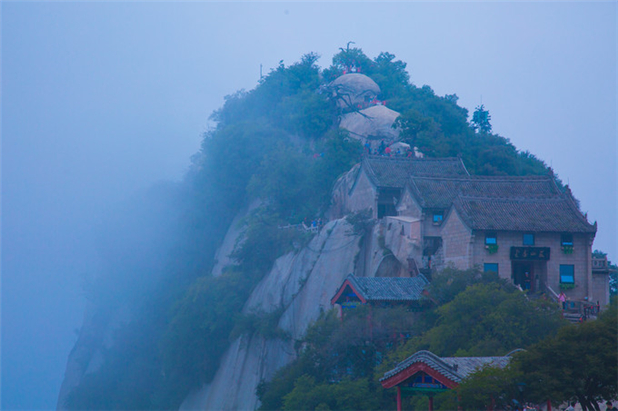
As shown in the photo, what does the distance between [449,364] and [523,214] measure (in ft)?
53.7

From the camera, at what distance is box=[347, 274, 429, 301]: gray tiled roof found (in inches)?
1172

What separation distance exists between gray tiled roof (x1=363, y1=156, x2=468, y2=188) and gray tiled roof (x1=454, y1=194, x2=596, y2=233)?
21.6ft

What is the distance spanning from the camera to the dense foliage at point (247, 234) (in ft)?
107

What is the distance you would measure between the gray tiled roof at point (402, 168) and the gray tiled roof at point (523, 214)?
6598mm

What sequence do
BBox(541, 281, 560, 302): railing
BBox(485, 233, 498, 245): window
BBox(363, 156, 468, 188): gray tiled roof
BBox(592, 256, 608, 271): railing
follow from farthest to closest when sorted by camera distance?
BBox(363, 156, 468, 188): gray tiled roof
BBox(592, 256, 608, 271): railing
BBox(485, 233, 498, 245): window
BBox(541, 281, 560, 302): railing

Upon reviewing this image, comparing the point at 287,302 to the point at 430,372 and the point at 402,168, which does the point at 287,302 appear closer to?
the point at 402,168

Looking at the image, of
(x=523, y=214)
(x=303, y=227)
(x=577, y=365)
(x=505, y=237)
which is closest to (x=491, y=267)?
(x=505, y=237)

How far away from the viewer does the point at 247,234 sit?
47.1 metres

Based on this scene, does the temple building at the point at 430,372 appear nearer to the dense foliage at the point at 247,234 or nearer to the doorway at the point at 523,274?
the dense foliage at the point at 247,234

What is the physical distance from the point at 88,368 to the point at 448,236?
157ft

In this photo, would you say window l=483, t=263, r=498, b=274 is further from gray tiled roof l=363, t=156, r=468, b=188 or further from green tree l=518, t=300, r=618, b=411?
green tree l=518, t=300, r=618, b=411

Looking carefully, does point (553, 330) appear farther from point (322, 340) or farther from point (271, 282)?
point (271, 282)

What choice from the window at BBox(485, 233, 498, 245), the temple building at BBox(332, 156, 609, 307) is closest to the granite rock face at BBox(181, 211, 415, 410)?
the temple building at BBox(332, 156, 609, 307)

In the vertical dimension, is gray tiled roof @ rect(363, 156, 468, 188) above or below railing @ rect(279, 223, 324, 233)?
above
